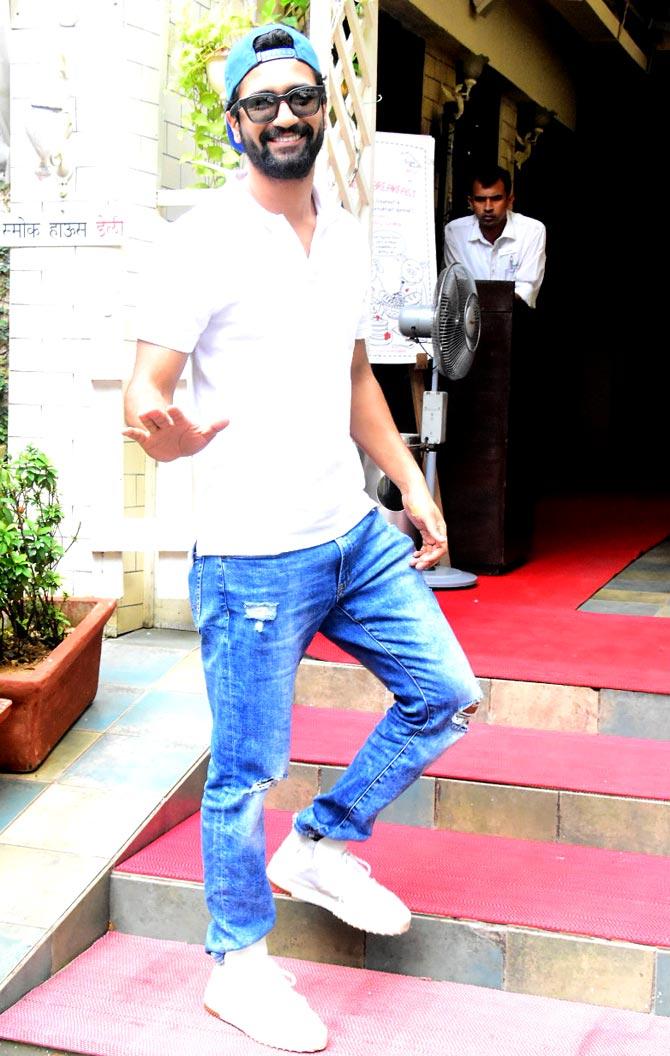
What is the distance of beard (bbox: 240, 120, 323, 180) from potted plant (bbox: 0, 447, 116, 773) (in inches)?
60.0

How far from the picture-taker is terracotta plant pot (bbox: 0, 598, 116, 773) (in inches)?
132

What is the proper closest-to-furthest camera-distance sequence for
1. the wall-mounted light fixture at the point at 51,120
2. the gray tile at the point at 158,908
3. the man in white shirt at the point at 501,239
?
1. the gray tile at the point at 158,908
2. the wall-mounted light fixture at the point at 51,120
3. the man in white shirt at the point at 501,239

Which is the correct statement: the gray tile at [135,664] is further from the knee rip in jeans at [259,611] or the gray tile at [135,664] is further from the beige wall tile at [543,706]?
the knee rip in jeans at [259,611]

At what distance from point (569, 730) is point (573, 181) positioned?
25.5 feet

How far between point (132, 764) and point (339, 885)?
945 millimetres

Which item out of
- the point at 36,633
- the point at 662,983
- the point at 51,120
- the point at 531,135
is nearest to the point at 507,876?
the point at 662,983

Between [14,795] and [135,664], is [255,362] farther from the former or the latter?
[135,664]

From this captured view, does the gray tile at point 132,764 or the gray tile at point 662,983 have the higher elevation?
the gray tile at point 132,764

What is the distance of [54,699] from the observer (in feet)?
11.3

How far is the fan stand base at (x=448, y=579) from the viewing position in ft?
16.2

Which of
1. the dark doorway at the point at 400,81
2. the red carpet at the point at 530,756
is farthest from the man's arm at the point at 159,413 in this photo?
the dark doorway at the point at 400,81

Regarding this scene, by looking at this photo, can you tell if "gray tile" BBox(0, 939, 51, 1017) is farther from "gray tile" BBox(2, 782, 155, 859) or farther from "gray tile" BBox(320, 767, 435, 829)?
"gray tile" BBox(320, 767, 435, 829)

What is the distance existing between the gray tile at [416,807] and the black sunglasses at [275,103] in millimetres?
1717

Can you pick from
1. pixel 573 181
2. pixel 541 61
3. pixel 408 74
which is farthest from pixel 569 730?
pixel 573 181
